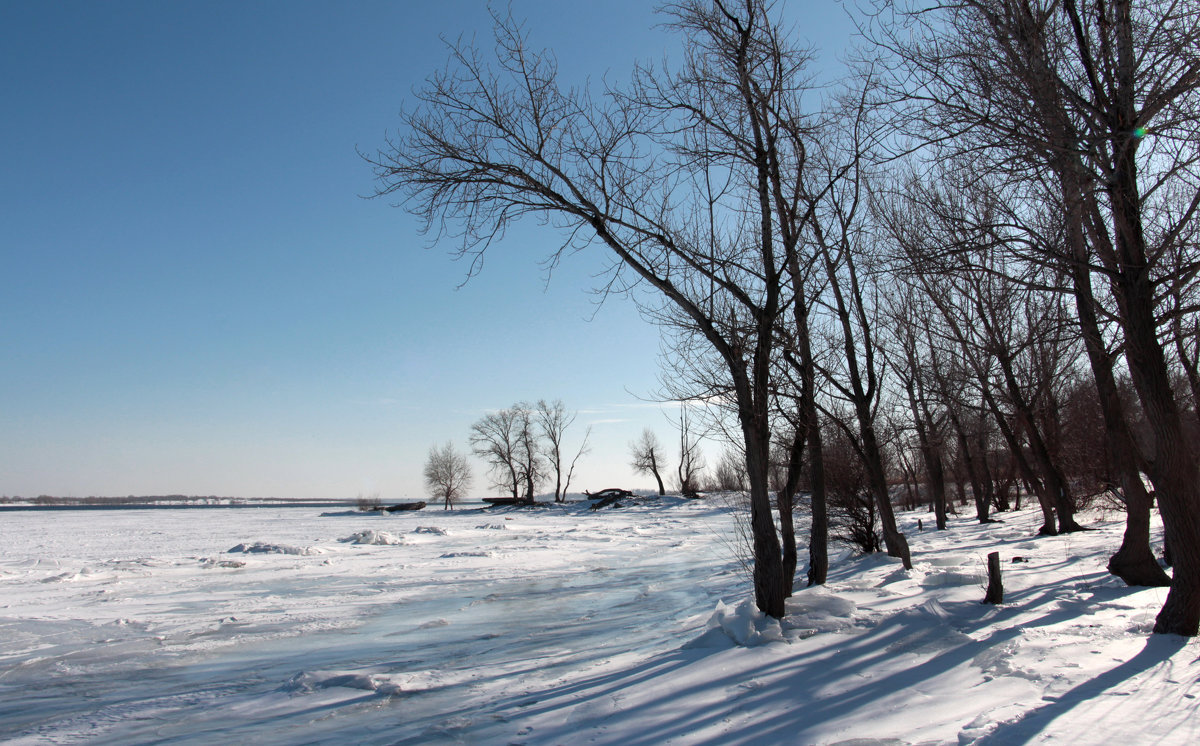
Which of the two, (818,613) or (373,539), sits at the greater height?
(818,613)

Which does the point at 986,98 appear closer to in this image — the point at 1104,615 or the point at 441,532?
the point at 1104,615

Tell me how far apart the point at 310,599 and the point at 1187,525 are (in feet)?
41.7

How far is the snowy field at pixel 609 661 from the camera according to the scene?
4723mm

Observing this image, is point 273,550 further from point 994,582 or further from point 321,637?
point 994,582

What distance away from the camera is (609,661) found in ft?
23.4

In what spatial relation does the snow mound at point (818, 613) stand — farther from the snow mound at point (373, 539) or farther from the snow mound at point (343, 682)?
the snow mound at point (373, 539)

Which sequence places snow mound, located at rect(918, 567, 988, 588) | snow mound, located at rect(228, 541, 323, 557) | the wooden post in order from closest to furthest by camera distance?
the wooden post, snow mound, located at rect(918, 567, 988, 588), snow mound, located at rect(228, 541, 323, 557)

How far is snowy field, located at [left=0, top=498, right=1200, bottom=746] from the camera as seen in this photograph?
15.5 feet

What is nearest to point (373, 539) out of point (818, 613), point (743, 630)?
point (818, 613)

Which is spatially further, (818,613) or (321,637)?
(321,637)

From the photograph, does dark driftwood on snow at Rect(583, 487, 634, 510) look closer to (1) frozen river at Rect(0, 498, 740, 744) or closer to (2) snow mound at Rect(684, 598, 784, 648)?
(1) frozen river at Rect(0, 498, 740, 744)

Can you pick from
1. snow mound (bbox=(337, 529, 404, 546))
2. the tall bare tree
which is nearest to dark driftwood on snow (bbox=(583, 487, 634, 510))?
snow mound (bbox=(337, 529, 404, 546))

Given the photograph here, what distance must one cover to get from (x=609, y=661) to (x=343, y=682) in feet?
8.79

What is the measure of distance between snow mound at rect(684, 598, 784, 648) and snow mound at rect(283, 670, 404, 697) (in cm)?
301
